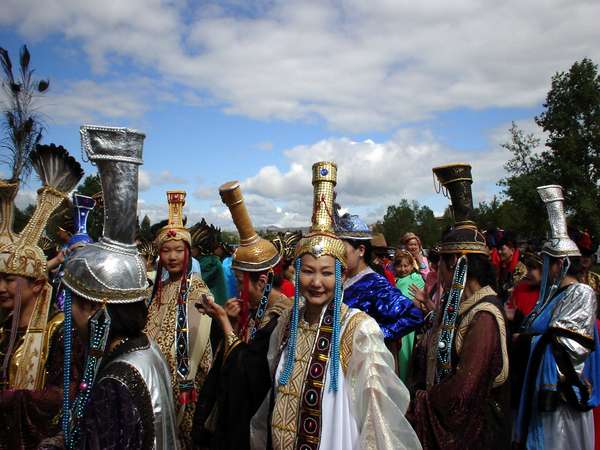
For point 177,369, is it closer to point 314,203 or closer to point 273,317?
point 273,317

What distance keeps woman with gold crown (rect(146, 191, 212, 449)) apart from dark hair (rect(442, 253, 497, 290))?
8.03ft

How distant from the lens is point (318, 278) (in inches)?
126

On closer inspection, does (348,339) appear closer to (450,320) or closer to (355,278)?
(450,320)

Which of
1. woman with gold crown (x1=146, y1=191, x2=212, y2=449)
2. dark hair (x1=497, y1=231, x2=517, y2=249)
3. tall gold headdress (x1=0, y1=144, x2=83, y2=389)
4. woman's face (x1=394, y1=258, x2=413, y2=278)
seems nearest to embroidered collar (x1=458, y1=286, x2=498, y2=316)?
woman with gold crown (x1=146, y1=191, x2=212, y2=449)

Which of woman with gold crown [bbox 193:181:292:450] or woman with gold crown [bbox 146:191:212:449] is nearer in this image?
woman with gold crown [bbox 193:181:292:450]

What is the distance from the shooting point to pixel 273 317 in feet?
13.5

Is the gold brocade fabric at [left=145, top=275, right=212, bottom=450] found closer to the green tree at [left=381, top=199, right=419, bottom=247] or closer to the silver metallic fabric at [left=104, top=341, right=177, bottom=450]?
the silver metallic fabric at [left=104, top=341, right=177, bottom=450]

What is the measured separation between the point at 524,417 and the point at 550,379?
49cm

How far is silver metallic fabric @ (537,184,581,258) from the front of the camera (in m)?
4.86

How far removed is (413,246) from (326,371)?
23.7 ft

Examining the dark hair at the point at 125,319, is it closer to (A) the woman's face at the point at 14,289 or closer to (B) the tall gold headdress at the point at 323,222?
(B) the tall gold headdress at the point at 323,222

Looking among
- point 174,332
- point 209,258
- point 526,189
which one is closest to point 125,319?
point 174,332

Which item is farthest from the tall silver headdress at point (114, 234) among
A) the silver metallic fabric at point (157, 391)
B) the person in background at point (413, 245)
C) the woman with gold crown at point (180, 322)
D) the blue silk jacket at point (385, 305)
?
the person in background at point (413, 245)

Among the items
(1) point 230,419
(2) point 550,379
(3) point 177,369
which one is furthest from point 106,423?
(2) point 550,379
